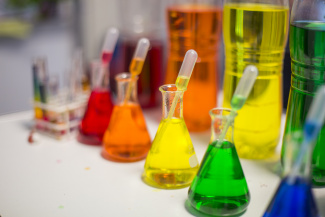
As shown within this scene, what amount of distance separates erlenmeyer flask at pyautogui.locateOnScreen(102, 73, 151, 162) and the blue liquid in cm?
33

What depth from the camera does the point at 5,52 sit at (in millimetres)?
1646

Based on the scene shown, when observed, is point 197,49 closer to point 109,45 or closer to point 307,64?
point 109,45

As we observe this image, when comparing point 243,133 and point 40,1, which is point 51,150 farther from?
point 40,1

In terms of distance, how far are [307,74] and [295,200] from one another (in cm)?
25

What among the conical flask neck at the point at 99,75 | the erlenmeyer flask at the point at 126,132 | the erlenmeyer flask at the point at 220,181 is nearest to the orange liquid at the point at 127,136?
the erlenmeyer flask at the point at 126,132

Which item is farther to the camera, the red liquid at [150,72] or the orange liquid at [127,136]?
the red liquid at [150,72]

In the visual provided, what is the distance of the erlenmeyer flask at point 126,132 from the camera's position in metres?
0.76

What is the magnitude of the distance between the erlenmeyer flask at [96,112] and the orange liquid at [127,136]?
0.07m

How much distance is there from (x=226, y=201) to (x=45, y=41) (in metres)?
1.38

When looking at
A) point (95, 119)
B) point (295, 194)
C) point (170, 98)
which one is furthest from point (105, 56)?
point (295, 194)

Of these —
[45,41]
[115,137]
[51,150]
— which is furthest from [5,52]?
[115,137]

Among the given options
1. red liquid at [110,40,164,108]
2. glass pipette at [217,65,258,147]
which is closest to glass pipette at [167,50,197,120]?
glass pipette at [217,65,258,147]

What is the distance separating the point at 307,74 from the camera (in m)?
0.66

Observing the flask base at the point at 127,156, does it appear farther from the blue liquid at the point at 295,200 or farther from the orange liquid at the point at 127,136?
the blue liquid at the point at 295,200
